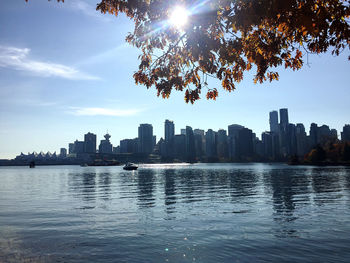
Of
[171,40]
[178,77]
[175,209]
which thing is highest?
[171,40]

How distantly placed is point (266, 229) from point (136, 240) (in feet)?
27.1

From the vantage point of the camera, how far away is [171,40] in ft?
34.0

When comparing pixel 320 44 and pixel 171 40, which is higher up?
pixel 171 40

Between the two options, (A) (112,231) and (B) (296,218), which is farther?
(B) (296,218)

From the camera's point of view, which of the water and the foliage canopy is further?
the water

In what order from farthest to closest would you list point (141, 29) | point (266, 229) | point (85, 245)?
point (266, 229) → point (85, 245) → point (141, 29)

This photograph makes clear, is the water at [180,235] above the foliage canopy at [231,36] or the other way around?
the other way around

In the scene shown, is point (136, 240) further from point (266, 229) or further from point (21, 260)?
point (266, 229)

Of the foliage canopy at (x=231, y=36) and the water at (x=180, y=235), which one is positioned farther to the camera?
the water at (x=180, y=235)

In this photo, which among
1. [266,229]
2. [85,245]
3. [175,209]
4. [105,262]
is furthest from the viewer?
[175,209]

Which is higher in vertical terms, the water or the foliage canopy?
the foliage canopy

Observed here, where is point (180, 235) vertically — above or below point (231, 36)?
below

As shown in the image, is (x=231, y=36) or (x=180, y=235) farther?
(x=180, y=235)

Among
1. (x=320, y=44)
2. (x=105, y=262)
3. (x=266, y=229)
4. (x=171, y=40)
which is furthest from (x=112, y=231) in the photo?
(x=320, y=44)
